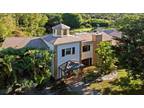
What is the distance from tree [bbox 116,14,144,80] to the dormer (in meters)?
1.42

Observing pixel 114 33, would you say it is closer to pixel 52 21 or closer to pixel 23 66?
pixel 52 21

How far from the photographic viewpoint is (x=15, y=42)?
31.8 feet

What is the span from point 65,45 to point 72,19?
2.57 ft

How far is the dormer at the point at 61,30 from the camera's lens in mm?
9797

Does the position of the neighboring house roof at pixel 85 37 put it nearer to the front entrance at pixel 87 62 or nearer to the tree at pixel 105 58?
the tree at pixel 105 58

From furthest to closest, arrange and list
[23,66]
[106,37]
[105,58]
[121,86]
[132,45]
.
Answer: [105,58] < [106,37] < [121,86] < [23,66] < [132,45]

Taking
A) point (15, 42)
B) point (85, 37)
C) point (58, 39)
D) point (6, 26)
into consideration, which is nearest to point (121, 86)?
point (85, 37)

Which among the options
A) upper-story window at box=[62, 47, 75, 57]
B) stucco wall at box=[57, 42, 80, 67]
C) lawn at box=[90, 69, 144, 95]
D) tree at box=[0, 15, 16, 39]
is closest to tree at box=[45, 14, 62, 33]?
stucco wall at box=[57, 42, 80, 67]

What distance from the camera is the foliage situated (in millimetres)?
9383

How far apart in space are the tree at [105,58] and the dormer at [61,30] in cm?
106

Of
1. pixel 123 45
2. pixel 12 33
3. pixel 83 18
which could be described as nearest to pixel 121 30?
pixel 123 45

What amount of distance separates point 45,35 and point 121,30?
2.06 metres

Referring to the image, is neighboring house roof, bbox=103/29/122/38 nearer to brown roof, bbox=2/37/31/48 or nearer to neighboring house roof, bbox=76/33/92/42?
neighboring house roof, bbox=76/33/92/42
